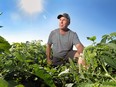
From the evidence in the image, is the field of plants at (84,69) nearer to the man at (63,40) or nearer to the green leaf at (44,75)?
the green leaf at (44,75)

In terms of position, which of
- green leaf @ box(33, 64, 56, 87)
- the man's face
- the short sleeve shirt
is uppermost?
the man's face

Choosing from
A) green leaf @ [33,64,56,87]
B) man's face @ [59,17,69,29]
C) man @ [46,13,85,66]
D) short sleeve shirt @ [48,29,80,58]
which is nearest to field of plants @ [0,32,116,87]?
green leaf @ [33,64,56,87]

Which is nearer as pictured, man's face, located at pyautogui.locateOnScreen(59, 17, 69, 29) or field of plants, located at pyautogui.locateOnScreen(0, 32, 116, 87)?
field of plants, located at pyautogui.locateOnScreen(0, 32, 116, 87)

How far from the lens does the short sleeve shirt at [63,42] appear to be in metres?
10.1

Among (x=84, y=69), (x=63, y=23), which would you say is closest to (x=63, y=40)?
(x=63, y=23)

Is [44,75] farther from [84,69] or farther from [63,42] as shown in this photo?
[63,42]

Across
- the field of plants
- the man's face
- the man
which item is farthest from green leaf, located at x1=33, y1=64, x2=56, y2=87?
the man's face

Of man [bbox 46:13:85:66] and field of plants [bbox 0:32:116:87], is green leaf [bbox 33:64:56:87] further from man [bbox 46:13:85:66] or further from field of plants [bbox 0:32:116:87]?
man [bbox 46:13:85:66]

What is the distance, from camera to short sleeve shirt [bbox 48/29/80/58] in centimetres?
1009

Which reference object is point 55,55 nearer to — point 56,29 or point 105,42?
point 56,29

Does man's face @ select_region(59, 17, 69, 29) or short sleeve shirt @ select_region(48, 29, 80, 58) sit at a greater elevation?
man's face @ select_region(59, 17, 69, 29)

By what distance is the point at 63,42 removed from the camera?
33.6 feet

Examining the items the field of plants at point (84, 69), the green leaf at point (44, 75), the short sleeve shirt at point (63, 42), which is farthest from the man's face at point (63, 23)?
the green leaf at point (44, 75)

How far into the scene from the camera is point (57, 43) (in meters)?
10.4
